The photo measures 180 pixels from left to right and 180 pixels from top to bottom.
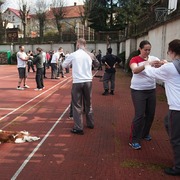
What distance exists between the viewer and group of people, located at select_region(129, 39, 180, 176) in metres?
3.62

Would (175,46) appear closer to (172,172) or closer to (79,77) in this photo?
(172,172)

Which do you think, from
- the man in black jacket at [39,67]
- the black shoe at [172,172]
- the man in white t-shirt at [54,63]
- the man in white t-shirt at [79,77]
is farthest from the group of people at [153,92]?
the man in white t-shirt at [54,63]

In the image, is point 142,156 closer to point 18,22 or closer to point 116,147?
point 116,147

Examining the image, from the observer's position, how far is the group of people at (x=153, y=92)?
3.62 m

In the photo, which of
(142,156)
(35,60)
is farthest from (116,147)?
(35,60)

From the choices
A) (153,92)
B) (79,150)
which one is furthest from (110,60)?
(79,150)

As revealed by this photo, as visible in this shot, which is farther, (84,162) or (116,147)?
(116,147)

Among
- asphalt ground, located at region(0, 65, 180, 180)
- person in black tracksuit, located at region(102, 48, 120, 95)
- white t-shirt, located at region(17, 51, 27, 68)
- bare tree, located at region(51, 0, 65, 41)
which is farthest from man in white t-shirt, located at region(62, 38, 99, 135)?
bare tree, located at region(51, 0, 65, 41)

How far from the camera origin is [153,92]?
4875mm

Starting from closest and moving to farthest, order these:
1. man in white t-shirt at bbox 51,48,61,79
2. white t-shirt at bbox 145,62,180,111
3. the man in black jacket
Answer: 1. white t-shirt at bbox 145,62,180,111
2. the man in black jacket
3. man in white t-shirt at bbox 51,48,61,79

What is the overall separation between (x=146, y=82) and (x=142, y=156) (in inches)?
50.9

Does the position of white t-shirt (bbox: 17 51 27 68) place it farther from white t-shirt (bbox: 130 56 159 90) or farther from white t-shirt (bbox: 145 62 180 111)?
white t-shirt (bbox: 145 62 180 111)

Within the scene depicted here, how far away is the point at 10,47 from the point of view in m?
40.8

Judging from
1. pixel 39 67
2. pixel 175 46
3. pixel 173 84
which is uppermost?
pixel 175 46
